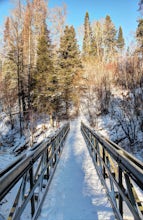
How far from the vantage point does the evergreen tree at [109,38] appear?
31675 mm

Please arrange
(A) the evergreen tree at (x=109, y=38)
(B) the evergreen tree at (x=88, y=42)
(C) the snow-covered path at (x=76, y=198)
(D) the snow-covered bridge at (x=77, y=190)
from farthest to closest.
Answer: (B) the evergreen tree at (x=88, y=42) → (A) the evergreen tree at (x=109, y=38) → (C) the snow-covered path at (x=76, y=198) → (D) the snow-covered bridge at (x=77, y=190)

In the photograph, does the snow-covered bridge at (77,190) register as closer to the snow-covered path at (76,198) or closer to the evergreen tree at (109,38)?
the snow-covered path at (76,198)

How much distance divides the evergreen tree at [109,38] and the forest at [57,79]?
8.70 meters

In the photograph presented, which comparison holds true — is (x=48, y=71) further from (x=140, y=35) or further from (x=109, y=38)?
(x=109, y=38)

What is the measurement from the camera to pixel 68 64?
74.0ft

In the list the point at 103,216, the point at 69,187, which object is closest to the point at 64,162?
the point at 69,187

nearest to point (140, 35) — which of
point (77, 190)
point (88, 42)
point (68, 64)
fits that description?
point (68, 64)

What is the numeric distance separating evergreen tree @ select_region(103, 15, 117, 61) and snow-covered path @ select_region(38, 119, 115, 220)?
29629mm

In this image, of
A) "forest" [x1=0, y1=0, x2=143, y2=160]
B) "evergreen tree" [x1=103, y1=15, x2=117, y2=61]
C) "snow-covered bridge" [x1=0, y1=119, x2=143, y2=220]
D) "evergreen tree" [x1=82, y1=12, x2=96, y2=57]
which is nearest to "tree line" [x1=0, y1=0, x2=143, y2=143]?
"forest" [x1=0, y1=0, x2=143, y2=160]

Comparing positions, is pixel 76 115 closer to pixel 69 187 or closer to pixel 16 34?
pixel 16 34

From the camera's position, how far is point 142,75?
600 inches

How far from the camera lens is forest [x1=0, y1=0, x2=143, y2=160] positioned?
1605 centimetres

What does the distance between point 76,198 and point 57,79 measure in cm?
1842

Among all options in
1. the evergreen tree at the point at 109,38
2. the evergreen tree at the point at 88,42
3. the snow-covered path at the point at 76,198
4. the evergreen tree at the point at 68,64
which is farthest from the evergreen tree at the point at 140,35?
the evergreen tree at the point at 88,42
